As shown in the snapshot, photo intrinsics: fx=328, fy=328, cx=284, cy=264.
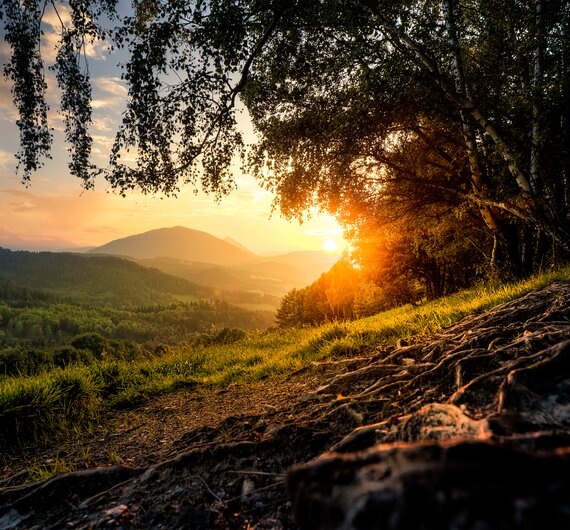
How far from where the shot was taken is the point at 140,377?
10.2 meters

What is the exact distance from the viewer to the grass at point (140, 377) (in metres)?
6.35

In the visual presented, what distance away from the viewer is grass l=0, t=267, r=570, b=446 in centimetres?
635

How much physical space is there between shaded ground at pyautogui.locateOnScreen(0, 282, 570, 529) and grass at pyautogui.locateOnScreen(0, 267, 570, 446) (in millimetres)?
1425

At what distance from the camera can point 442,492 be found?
1392mm

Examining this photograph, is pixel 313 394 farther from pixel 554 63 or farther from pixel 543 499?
pixel 554 63

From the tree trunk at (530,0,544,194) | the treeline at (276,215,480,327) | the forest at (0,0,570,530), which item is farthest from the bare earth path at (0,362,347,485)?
the tree trunk at (530,0,544,194)

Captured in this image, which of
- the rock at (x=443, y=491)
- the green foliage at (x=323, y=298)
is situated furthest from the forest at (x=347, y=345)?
the green foliage at (x=323, y=298)

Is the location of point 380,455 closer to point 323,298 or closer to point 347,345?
point 347,345

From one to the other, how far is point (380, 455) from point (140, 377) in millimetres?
10175

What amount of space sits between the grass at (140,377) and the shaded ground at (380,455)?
1.42 m

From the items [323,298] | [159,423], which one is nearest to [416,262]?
[159,423]

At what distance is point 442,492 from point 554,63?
15405 mm

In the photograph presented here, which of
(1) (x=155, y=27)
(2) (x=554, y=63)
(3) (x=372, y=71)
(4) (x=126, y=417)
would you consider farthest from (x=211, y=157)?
(2) (x=554, y=63)

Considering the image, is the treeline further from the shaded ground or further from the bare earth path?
the shaded ground
